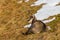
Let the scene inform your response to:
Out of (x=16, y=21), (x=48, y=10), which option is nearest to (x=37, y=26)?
(x=16, y=21)

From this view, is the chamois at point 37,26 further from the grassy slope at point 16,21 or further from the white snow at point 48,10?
the white snow at point 48,10

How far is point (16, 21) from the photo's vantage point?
1380 centimetres

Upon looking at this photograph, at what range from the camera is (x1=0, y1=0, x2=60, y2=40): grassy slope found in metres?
10.8

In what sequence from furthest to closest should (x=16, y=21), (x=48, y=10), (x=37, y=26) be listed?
(x=48, y=10) → (x=16, y=21) → (x=37, y=26)

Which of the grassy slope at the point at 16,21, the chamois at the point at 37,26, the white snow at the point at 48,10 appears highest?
the chamois at the point at 37,26

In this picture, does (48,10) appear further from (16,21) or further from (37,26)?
(37,26)

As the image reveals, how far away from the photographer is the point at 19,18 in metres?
14.2

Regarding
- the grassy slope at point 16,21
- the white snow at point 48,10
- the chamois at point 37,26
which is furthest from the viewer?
the white snow at point 48,10

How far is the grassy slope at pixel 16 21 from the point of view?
10.8 meters

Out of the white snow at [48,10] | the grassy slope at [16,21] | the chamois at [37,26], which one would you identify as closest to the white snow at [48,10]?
the white snow at [48,10]

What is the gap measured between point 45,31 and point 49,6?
4.67 meters

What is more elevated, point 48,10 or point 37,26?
point 37,26

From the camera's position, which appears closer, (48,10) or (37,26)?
(37,26)

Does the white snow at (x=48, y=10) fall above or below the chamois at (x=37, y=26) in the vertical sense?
below
